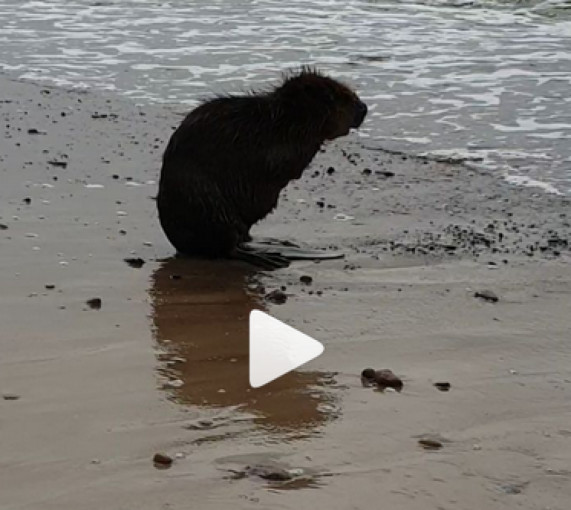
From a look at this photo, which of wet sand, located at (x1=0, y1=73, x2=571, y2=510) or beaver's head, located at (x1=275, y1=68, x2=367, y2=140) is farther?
beaver's head, located at (x1=275, y1=68, x2=367, y2=140)

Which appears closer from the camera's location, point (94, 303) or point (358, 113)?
point (94, 303)

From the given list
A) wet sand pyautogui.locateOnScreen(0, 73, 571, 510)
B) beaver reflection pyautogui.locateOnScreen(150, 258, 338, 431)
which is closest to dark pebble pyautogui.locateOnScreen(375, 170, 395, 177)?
wet sand pyautogui.locateOnScreen(0, 73, 571, 510)

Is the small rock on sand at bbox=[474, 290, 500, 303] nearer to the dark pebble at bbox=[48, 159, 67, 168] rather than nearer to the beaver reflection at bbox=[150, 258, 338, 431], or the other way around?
the beaver reflection at bbox=[150, 258, 338, 431]

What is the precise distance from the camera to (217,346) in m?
4.18

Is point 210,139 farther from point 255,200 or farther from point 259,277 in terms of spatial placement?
point 259,277

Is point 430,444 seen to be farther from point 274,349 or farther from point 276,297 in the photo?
point 276,297

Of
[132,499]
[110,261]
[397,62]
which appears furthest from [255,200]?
[397,62]

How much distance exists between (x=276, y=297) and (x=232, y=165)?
34.3 inches

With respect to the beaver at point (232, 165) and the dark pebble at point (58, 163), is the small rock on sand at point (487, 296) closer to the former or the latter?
the beaver at point (232, 165)

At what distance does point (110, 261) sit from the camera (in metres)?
5.22

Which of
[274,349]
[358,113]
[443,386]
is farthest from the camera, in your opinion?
[358,113]

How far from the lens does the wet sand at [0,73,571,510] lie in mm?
3104

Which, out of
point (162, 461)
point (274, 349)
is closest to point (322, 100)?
point (274, 349)

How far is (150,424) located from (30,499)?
57cm
